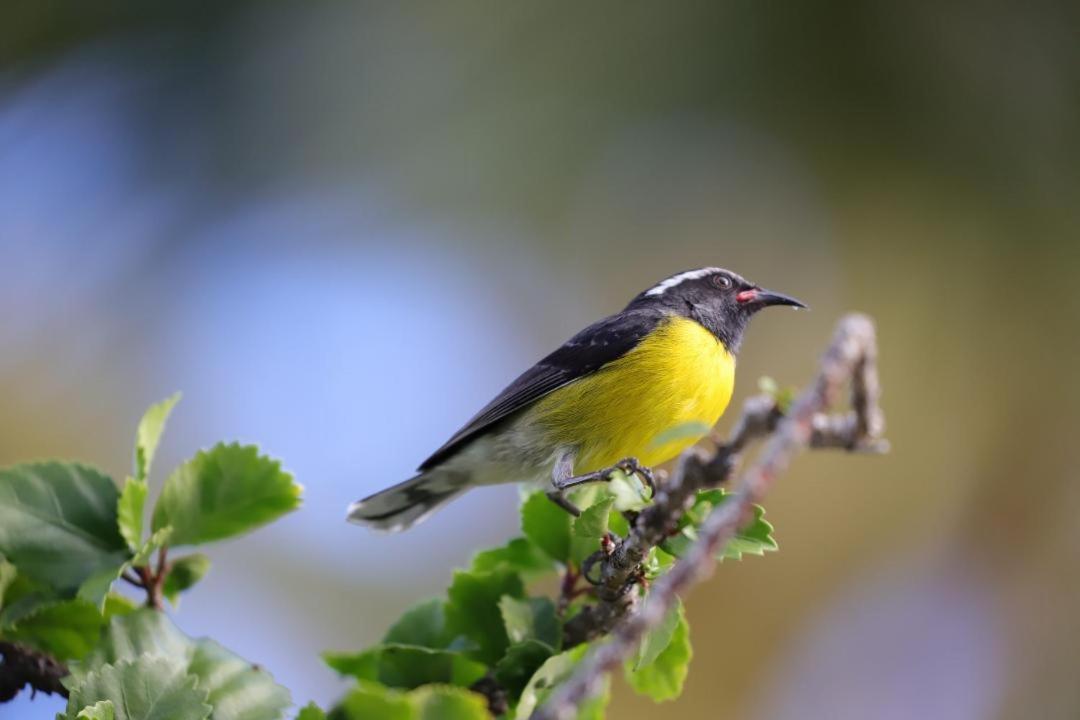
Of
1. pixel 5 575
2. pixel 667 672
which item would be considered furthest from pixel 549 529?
pixel 5 575

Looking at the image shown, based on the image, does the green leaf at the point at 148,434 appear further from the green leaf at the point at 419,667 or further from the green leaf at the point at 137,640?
the green leaf at the point at 419,667

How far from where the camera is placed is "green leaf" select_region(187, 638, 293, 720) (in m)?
1.99

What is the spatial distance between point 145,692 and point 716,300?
13.5 ft

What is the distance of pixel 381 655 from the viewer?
2309 millimetres

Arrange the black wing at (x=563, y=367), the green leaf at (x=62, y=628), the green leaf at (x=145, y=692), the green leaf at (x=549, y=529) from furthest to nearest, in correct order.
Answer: the black wing at (x=563, y=367), the green leaf at (x=549, y=529), the green leaf at (x=62, y=628), the green leaf at (x=145, y=692)

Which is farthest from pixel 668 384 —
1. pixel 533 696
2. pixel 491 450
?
pixel 533 696

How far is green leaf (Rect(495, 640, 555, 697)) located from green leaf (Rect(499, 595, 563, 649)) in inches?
2.1

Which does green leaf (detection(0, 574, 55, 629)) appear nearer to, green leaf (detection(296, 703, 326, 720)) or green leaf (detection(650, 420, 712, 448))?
green leaf (detection(296, 703, 326, 720))

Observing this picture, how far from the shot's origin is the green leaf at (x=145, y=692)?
1.81 m

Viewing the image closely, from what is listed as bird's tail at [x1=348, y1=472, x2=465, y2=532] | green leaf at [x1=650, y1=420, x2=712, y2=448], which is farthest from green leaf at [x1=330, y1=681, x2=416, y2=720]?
bird's tail at [x1=348, y1=472, x2=465, y2=532]

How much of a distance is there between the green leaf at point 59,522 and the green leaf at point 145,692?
47cm

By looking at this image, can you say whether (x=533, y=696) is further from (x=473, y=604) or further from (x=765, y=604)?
(x=765, y=604)

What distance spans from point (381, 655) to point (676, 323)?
3.13 m

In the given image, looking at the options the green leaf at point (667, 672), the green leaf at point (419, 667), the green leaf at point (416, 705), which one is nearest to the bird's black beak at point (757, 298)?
the green leaf at point (667, 672)
